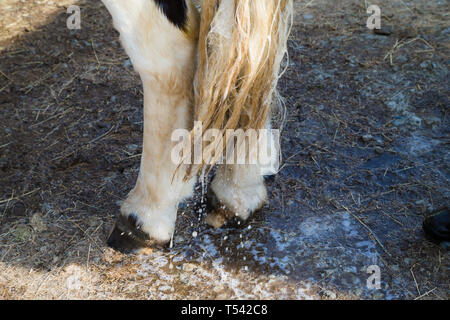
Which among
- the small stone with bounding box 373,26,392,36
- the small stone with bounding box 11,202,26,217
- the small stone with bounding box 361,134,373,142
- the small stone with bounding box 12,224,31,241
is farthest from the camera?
the small stone with bounding box 373,26,392,36

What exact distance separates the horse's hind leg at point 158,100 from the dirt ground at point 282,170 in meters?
0.15

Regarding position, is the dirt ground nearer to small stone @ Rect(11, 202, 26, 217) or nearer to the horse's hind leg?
small stone @ Rect(11, 202, 26, 217)

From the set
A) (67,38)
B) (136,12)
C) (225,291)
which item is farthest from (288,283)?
(67,38)

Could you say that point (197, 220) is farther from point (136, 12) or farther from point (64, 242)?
point (136, 12)

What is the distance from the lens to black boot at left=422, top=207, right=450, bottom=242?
6.53ft

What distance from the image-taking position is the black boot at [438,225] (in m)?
1.99

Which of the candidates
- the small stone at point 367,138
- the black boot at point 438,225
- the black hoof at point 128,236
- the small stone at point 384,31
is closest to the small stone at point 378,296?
the black boot at point 438,225

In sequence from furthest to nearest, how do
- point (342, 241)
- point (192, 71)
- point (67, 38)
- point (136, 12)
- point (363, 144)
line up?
point (67, 38)
point (363, 144)
point (342, 241)
point (192, 71)
point (136, 12)

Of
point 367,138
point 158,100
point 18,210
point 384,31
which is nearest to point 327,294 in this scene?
point 158,100

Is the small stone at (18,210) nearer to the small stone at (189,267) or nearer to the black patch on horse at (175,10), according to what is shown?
the small stone at (189,267)

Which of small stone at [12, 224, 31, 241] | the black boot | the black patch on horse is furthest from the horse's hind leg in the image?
the black boot

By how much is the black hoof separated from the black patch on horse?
0.76m
